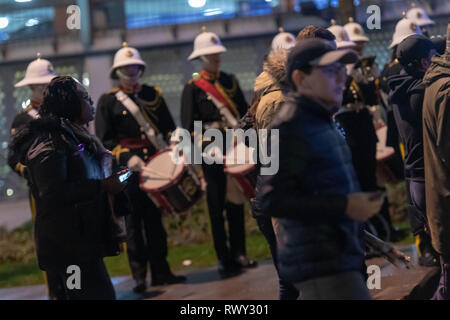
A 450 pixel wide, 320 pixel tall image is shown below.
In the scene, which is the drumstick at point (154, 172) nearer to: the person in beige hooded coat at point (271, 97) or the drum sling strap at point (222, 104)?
the drum sling strap at point (222, 104)

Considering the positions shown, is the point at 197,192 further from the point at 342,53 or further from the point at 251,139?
the point at 342,53

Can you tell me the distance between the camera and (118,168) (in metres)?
5.65

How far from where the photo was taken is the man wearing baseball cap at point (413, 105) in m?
6.66

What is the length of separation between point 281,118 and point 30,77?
17.6ft

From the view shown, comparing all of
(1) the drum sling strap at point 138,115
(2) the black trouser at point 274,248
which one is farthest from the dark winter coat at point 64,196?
(1) the drum sling strap at point 138,115

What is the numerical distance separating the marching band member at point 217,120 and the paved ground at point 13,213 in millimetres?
5288

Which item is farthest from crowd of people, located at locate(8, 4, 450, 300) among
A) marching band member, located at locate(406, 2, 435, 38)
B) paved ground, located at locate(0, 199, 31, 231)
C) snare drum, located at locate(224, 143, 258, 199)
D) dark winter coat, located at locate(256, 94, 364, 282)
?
paved ground, located at locate(0, 199, 31, 231)

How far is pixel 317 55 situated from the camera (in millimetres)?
4199

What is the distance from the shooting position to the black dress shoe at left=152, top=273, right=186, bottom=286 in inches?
383

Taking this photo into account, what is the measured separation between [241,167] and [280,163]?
201 inches

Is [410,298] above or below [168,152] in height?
below

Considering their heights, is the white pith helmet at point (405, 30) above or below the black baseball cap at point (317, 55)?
above

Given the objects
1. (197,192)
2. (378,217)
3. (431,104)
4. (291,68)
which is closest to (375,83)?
(378,217)

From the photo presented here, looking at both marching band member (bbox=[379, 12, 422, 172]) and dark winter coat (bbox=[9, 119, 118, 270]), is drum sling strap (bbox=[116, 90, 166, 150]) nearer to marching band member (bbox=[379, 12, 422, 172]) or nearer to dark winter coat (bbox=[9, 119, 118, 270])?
marching band member (bbox=[379, 12, 422, 172])
